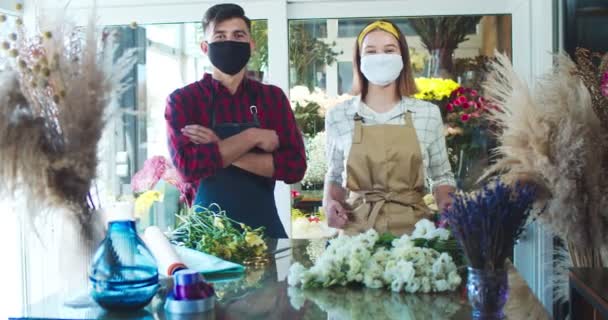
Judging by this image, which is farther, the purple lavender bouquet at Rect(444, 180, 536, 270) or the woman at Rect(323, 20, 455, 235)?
the woman at Rect(323, 20, 455, 235)

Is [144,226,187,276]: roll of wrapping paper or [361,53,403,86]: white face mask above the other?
[361,53,403,86]: white face mask

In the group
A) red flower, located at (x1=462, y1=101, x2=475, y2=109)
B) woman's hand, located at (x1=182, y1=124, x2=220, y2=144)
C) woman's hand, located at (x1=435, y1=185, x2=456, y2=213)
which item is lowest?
woman's hand, located at (x1=435, y1=185, x2=456, y2=213)

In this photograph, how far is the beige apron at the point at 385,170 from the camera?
115 inches

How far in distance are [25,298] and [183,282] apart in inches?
120

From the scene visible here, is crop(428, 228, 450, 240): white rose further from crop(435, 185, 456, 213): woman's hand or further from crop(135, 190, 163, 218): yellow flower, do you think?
crop(135, 190, 163, 218): yellow flower

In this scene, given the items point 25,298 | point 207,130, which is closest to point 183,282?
point 207,130

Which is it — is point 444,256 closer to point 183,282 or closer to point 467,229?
point 467,229

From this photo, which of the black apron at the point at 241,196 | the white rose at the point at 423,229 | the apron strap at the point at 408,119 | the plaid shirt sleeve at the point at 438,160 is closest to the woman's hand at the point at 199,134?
the black apron at the point at 241,196

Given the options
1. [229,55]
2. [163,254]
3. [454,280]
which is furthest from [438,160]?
[163,254]

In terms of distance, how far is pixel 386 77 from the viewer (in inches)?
120

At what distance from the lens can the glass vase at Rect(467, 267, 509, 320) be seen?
153cm

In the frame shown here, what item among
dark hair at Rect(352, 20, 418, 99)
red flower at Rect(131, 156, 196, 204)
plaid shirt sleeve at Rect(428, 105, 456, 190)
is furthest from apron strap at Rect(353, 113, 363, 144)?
red flower at Rect(131, 156, 196, 204)

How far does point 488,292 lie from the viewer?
1.53 metres

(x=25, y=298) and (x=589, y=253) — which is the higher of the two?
(x=589, y=253)
